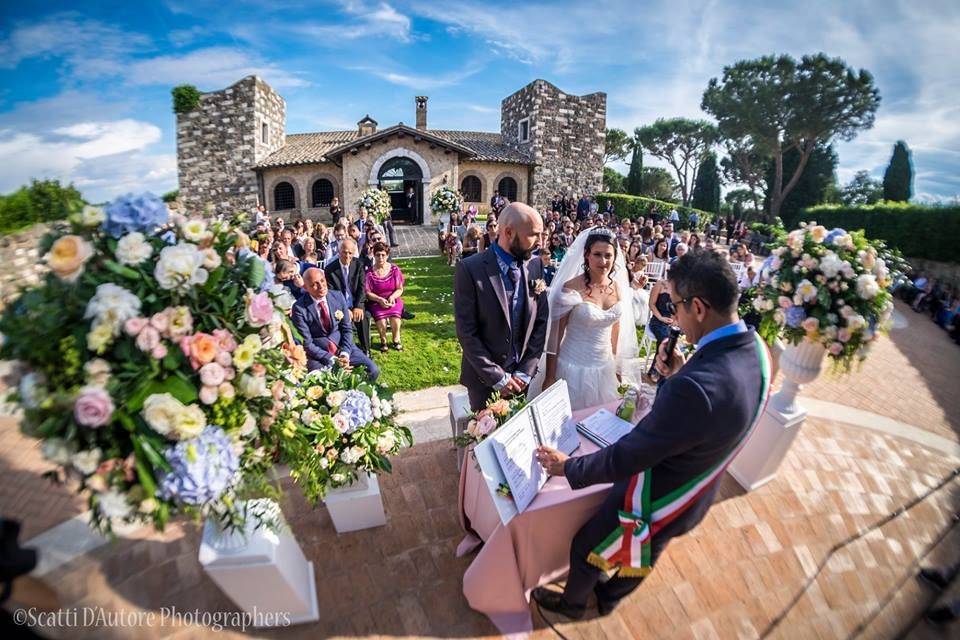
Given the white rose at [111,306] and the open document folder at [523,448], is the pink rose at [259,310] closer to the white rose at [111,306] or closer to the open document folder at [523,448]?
the white rose at [111,306]

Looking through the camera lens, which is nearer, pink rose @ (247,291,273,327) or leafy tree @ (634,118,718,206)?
pink rose @ (247,291,273,327)

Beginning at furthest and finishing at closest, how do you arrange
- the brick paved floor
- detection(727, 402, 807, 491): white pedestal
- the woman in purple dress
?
the woman in purple dress
detection(727, 402, 807, 491): white pedestal
the brick paved floor

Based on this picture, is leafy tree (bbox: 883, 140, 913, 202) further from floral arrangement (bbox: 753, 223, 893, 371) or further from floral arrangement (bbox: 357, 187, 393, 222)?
floral arrangement (bbox: 753, 223, 893, 371)

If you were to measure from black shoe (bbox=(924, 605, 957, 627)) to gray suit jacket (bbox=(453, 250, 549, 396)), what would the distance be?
3.06 metres

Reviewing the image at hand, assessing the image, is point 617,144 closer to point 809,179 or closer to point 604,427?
point 809,179

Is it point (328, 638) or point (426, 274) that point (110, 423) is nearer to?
point (328, 638)

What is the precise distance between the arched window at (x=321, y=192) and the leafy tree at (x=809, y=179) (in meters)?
29.9

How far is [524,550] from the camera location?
2.41 meters

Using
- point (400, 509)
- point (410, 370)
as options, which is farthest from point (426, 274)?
point (400, 509)

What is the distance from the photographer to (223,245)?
1900mm

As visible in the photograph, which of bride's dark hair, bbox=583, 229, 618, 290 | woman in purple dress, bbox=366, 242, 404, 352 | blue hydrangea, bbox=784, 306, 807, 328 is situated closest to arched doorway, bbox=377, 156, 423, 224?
→ woman in purple dress, bbox=366, 242, 404, 352

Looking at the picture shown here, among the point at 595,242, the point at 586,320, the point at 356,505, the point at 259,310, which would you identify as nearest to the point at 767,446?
the point at 586,320

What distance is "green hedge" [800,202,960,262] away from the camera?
49.7 feet

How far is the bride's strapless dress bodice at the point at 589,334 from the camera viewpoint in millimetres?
3715
